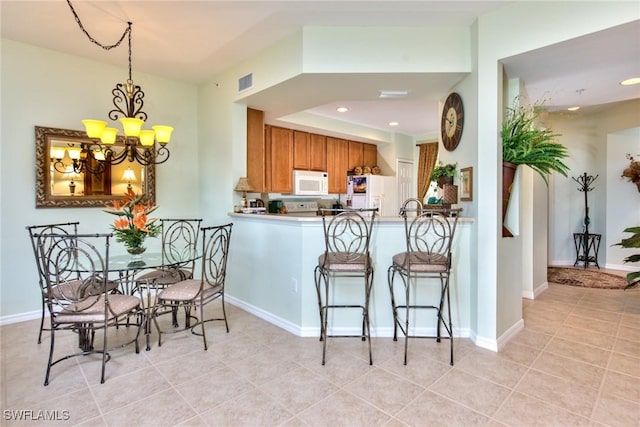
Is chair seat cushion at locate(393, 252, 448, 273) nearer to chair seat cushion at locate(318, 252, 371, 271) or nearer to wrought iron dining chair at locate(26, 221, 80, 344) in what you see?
chair seat cushion at locate(318, 252, 371, 271)

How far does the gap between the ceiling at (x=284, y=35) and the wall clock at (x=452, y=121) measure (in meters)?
0.17

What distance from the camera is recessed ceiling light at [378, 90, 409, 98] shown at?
338cm

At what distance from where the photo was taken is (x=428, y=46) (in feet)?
9.36

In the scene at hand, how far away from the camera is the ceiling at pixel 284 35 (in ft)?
8.33

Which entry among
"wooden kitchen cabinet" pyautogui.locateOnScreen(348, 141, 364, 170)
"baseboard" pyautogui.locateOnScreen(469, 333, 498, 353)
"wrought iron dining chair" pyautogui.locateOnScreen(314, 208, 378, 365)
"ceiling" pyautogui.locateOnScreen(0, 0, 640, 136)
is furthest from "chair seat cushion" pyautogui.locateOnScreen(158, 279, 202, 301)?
"wooden kitchen cabinet" pyautogui.locateOnScreen(348, 141, 364, 170)

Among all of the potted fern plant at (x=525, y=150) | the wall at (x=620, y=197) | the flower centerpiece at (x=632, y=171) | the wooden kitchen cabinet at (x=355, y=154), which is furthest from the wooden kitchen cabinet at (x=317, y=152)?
the flower centerpiece at (x=632, y=171)

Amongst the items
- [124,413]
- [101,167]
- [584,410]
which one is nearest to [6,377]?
[124,413]

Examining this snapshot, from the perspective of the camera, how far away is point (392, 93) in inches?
135

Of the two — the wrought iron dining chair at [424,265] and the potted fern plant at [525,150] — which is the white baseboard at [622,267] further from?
the wrought iron dining chair at [424,265]

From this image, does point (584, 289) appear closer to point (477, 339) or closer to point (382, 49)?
point (477, 339)

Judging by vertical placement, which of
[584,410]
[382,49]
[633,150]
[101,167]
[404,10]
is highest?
[404,10]

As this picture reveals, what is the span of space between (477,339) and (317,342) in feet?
4.42

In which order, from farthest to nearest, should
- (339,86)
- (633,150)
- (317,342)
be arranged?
(633,150)
(339,86)
(317,342)

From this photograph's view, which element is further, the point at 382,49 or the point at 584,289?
the point at 584,289
